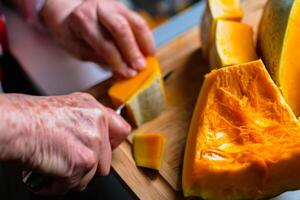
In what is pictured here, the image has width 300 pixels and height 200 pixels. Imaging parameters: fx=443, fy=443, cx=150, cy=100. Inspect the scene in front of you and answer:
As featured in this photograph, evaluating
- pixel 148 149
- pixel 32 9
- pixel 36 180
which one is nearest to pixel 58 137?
pixel 36 180

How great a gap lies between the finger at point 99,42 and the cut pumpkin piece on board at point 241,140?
7.7 inches

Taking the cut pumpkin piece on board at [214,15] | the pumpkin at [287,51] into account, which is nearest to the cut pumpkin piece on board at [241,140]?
the pumpkin at [287,51]

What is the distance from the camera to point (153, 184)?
72cm

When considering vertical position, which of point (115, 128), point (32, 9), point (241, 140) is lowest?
point (241, 140)

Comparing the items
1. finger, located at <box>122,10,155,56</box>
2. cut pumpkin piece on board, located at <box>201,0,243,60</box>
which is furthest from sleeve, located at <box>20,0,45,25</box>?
cut pumpkin piece on board, located at <box>201,0,243,60</box>

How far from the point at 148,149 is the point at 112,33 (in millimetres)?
236

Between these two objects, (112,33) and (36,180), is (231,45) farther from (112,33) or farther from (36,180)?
(36,180)

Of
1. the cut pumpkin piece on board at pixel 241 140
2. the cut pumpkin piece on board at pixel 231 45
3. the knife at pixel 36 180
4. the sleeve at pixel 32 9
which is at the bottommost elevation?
the cut pumpkin piece on board at pixel 241 140

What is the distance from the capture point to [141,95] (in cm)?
81

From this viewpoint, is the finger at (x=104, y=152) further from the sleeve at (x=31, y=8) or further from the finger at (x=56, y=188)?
the sleeve at (x=31, y=8)

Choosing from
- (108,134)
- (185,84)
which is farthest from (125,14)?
(108,134)

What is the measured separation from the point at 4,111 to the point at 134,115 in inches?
12.4

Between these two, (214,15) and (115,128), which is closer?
(115,128)

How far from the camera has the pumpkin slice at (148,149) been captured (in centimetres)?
74
